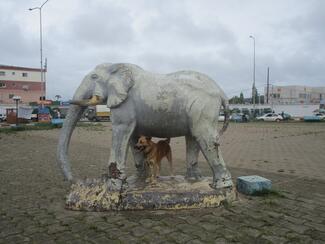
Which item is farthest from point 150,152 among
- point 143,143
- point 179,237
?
point 179,237

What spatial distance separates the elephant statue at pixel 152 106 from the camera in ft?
13.9

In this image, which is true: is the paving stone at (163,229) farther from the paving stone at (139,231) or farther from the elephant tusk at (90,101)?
the elephant tusk at (90,101)

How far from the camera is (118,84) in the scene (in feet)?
14.0

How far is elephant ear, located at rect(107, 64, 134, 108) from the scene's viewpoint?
13.9ft

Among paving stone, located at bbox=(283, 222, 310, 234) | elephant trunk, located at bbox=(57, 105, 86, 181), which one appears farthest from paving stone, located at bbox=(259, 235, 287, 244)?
elephant trunk, located at bbox=(57, 105, 86, 181)

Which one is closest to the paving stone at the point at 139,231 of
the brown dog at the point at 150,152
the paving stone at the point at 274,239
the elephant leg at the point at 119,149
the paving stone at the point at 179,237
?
the paving stone at the point at 179,237

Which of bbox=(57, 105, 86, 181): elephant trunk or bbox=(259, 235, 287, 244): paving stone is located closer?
bbox=(259, 235, 287, 244): paving stone

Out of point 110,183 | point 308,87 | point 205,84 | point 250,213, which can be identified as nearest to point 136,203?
point 110,183

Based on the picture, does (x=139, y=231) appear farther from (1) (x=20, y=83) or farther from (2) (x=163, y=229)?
(1) (x=20, y=83)

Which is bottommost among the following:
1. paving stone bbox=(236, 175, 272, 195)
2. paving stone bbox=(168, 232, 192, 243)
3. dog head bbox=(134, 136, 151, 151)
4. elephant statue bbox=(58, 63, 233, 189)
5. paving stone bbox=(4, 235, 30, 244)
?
paving stone bbox=(4, 235, 30, 244)

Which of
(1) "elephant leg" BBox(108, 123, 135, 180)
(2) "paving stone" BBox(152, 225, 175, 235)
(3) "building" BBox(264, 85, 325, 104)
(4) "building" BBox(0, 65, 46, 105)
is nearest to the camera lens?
(2) "paving stone" BBox(152, 225, 175, 235)

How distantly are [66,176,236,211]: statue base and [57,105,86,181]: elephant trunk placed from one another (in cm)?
26

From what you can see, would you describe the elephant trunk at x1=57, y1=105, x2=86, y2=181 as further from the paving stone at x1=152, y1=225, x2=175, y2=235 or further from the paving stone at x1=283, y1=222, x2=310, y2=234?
the paving stone at x1=283, y1=222, x2=310, y2=234

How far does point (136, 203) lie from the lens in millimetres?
4117
